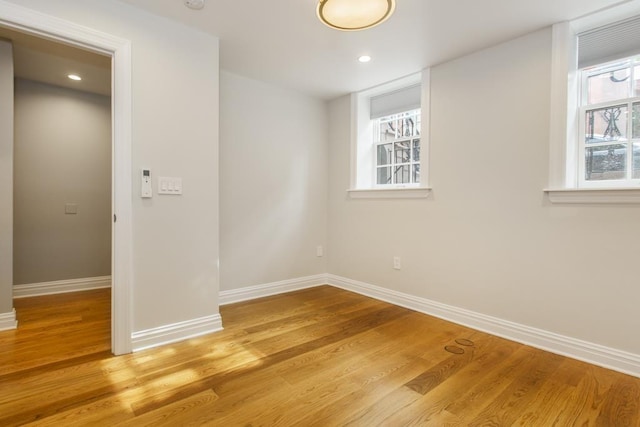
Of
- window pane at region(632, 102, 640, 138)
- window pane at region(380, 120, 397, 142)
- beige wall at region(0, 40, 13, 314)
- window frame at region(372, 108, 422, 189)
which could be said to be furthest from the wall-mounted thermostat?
window pane at region(632, 102, 640, 138)

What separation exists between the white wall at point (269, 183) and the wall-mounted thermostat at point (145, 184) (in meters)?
1.02

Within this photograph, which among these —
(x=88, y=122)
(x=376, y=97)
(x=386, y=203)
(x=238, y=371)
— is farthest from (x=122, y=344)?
(x=376, y=97)

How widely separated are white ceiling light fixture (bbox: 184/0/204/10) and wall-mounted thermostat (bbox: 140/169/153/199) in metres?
1.16

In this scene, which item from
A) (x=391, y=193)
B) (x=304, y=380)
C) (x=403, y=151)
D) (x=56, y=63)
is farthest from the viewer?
(x=403, y=151)

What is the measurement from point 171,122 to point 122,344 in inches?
63.7

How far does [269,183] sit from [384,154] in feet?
4.65

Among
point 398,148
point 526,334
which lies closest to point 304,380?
point 526,334

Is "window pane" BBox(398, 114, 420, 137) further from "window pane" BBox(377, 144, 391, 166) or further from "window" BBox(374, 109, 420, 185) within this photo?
"window pane" BBox(377, 144, 391, 166)

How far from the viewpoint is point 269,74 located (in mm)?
3281

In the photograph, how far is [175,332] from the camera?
2369 millimetres

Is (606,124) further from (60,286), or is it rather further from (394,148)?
(60,286)

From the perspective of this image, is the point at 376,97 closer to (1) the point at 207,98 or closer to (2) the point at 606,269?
(1) the point at 207,98

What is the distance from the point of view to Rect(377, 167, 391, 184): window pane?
3678 millimetres

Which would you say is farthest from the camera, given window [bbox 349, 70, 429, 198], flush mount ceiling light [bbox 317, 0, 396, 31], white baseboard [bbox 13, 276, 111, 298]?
white baseboard [bbox 13, 276, 111, 298]
